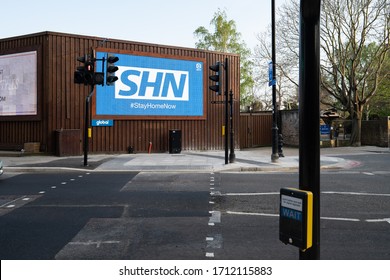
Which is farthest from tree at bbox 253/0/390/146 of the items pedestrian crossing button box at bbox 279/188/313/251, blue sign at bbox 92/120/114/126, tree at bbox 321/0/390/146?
pedestrian crossing button box at bbox 279/188/313/251

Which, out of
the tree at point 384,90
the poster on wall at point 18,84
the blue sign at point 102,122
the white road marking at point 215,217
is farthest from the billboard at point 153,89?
the white road marking at point 215,217

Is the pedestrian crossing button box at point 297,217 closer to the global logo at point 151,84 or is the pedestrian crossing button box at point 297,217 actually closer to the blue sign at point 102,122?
the blue sign at point 102,122

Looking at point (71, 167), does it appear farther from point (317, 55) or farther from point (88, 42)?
point (317, 55)

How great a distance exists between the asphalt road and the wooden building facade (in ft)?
29.0

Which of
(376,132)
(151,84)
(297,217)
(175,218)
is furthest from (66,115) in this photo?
(376,132)

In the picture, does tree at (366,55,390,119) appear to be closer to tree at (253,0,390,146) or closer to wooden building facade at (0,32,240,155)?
tree at (253,0,390,146)

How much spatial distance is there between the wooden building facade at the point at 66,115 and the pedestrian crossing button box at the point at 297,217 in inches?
768

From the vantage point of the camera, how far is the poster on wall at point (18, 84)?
71.3ft

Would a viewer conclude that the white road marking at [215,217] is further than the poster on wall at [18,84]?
No

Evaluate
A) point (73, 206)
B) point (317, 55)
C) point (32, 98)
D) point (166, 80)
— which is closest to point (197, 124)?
point (166, 80)

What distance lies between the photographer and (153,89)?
23719 mm

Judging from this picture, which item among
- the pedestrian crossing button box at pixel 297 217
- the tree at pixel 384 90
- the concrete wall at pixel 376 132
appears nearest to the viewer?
the pedestrian crossing button box at pixel 297 217

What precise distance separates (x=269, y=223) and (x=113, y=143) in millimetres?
16812

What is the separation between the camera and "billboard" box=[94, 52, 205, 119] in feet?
74.3
